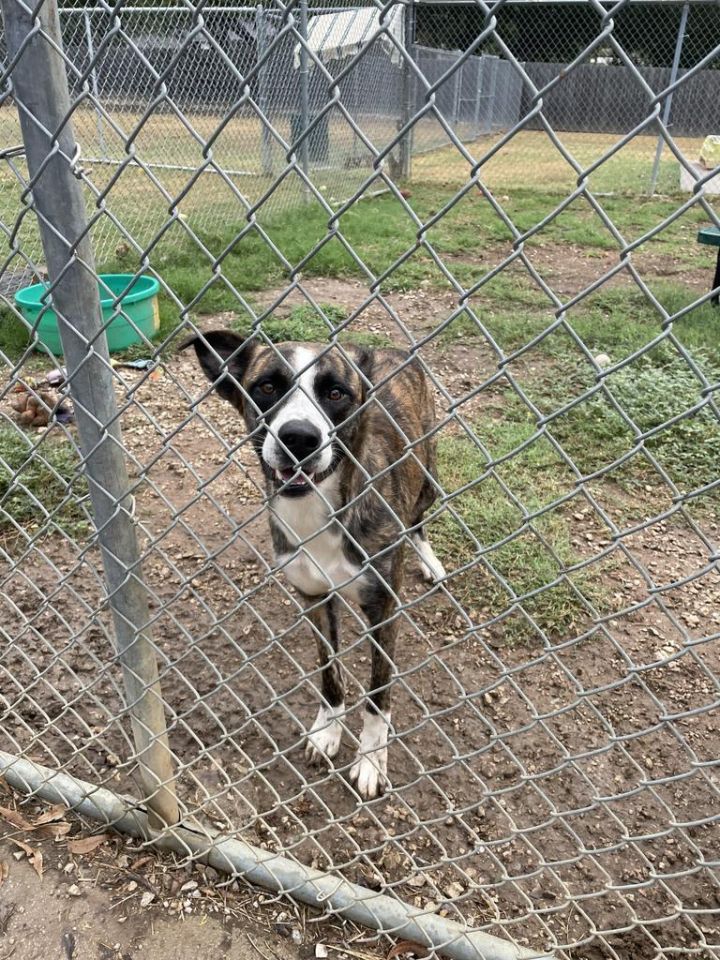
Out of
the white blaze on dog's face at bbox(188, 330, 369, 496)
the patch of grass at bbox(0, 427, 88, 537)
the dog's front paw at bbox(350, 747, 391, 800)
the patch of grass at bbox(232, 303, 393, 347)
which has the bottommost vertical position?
the patch of grass at bbox(0, 427, 88, 537)

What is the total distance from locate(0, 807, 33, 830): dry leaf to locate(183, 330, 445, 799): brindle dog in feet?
3.30

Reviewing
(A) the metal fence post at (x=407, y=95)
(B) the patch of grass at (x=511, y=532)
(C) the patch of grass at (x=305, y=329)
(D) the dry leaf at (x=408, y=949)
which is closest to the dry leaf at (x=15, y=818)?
(D) the dry leaf at (x=408, y=949)

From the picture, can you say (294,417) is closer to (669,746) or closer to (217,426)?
(669,746)

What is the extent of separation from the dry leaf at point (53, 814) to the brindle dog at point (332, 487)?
0.89 m

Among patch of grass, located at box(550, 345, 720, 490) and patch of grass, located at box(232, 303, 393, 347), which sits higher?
patch of grass, located at box(550, 345, 720, 490)

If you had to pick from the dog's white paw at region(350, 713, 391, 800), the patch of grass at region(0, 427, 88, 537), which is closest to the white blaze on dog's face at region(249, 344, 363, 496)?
the dog's white paw at region(350, 713, 391, 800)

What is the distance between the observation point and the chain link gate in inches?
56.7

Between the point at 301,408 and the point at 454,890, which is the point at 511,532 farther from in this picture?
the point at 301,408

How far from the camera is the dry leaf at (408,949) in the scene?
2.09 metres

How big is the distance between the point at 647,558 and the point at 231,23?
8.86 m

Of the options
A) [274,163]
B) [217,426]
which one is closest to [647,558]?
[217,426]

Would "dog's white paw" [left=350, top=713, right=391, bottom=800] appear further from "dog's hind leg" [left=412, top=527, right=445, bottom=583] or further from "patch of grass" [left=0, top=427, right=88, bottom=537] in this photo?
"patch of grass" [left=0, top=427, right=88, bottom=537]

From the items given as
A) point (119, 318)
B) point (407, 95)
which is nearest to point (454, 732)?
point (119, 318)

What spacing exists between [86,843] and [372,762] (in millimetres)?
1029
